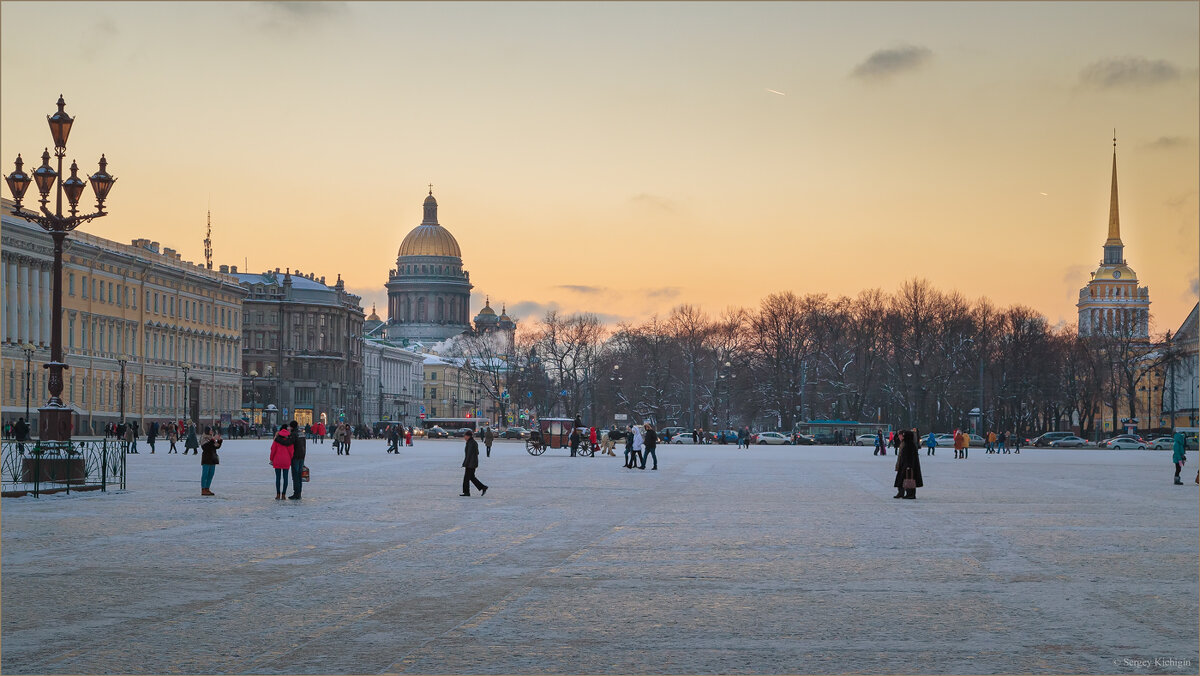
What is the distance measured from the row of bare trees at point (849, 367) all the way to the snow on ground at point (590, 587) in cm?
8621

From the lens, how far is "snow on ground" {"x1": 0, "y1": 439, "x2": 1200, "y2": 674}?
10.7 meters

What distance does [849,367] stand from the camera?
12062cm

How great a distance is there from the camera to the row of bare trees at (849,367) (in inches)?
4461

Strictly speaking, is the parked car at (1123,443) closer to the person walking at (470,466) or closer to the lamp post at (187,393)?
the lamp post at (187,393)

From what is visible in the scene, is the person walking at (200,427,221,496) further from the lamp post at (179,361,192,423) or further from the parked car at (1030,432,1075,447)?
the parked car at (1030,432,1075,447)

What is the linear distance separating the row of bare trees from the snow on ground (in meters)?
86.2

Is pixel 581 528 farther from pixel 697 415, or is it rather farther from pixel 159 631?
pixel 697 415

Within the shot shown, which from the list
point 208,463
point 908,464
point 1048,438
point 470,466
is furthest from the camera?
point 1048,438

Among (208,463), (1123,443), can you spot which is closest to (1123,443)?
(1123,443)

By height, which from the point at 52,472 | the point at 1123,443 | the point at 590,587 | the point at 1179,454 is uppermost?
the point at 1179,454

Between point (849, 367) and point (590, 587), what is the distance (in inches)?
4246

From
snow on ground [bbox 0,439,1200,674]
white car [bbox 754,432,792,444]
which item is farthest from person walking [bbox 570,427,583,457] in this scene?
white car [bbox 754,432,792,444]

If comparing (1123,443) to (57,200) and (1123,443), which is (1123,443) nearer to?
(1123,443)

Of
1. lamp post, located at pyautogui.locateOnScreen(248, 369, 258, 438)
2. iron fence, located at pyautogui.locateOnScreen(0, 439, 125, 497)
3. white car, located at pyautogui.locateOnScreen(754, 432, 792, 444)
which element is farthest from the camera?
lamp post, located at pyautogui.locateOnScreen(248, 369, 258, 438)
